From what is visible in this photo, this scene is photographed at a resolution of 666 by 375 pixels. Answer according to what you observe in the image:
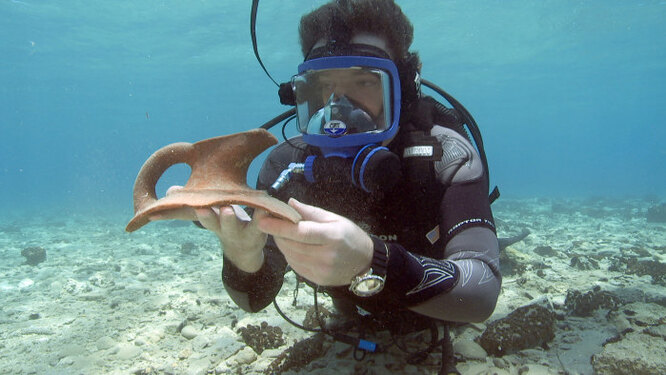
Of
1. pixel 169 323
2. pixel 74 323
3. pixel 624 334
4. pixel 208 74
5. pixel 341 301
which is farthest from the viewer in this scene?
pixel 208 74

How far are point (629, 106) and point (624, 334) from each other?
79804 mm

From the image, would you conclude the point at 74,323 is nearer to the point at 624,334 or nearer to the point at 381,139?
the point at 381,139

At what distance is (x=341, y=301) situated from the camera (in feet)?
14.1

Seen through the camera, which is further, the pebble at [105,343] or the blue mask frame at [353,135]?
the pebble at [105,343]

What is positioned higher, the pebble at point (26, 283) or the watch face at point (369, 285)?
the watch face at point (369, 285)

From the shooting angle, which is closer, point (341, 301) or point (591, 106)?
point (341, 301)

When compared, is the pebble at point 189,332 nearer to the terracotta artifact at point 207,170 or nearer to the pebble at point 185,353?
the pebble at point 185,353

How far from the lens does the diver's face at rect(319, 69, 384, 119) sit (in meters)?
3.22

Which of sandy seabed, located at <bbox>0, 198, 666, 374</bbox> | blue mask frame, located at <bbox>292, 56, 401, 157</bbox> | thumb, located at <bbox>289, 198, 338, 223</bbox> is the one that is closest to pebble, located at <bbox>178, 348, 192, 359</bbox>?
sandy seabed, located at <bbox>0, 198, 666, 374</bbox>

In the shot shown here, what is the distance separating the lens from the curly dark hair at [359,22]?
3.19 m

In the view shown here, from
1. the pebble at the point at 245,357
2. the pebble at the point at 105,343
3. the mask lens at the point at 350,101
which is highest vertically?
the mask lens at the point at 350,101

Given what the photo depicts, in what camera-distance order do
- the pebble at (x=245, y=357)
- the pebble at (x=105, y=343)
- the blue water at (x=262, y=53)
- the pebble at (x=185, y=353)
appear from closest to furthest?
1. the pebble at (x=245, y=357)
2. the pebble at (x=185, y=353)
3. the pebble at (x=105, y=343)
4. the blue water at (x=262, y=53)

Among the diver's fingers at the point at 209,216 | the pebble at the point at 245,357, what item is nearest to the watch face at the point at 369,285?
the diver's fingers at the point at 209,216

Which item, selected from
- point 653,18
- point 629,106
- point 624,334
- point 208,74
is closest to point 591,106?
point 629,106
